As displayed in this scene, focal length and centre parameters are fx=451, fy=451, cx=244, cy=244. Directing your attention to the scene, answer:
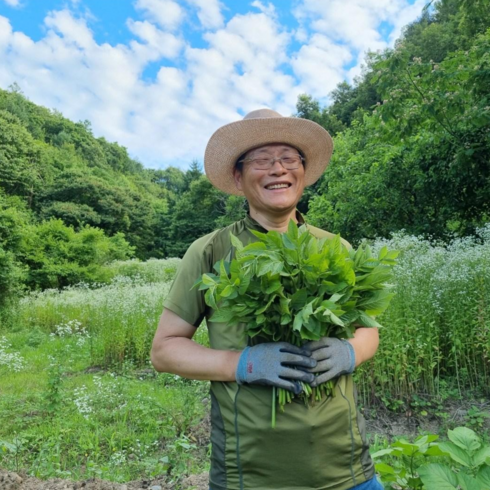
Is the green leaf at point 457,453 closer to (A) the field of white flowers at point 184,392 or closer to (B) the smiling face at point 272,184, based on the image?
(B) the smiling face at point 272,184

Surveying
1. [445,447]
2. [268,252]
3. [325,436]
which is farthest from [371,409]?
[268,252]

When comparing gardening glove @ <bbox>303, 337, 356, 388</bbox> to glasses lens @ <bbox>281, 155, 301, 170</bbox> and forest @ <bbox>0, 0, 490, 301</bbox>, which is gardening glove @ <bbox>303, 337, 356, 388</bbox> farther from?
forest @ <bbox>0, 0, 490, 301</bbox>

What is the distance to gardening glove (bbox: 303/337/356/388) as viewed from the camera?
1.38 m

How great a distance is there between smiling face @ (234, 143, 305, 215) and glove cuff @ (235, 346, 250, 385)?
0.60 m

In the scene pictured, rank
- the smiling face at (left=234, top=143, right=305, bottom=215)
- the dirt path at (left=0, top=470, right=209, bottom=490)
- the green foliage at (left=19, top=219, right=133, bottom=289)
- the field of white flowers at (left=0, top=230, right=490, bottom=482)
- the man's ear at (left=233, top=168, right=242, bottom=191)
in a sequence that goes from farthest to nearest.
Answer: the green foliage at (left=19, top=219, right=133, bottom=289) → the field of white flowers at (left=0, top=230, right=490, bottom=482) → the dirt path at (left=0, top=470, right=209, bottom=490) → the man's ear at (left=233, top=168, right=242, bottom=191) → the smiling face at (left=234, top=143, right=305, bottom=215)

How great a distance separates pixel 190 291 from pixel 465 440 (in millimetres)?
1183

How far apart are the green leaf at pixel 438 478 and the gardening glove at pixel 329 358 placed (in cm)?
56

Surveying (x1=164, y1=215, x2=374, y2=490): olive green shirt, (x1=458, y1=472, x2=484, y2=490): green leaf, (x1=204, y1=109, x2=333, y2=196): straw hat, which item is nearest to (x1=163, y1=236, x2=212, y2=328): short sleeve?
(x1=164, y1=215, x2=374, y2=490): olive green shirt

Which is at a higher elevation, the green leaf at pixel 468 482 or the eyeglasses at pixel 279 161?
the eyeglasses at pixel 279 161

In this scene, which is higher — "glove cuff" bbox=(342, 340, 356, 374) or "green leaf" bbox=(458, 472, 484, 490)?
"glove cuff" bbox=(342, 340, 356, 374)

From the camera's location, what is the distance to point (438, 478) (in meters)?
1.60

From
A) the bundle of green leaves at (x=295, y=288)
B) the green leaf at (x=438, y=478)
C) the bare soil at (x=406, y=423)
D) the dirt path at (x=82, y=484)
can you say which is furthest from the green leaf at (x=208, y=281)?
the bare soil at (x=406, y=423)

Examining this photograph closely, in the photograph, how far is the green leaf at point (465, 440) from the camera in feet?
5.51

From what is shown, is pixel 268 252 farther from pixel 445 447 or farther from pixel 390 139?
pixel 390 139
